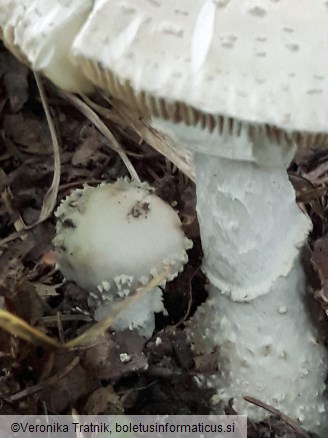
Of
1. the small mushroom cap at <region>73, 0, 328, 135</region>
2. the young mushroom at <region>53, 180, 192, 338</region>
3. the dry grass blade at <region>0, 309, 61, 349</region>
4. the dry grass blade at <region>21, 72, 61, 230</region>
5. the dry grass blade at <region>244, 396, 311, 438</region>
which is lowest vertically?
the dry grass blade at <region>244, 396, 311, 438</region>

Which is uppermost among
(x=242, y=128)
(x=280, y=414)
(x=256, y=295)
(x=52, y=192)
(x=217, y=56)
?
(x=217, y=56)

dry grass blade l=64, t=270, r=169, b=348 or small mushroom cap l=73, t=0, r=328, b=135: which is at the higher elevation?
small mushroom cap l=73, t=0, r=328, b=135

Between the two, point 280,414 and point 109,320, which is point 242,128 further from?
point 280,414

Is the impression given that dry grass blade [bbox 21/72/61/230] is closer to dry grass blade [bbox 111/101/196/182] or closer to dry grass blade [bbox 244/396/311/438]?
dry grass blade [bbox 111/101/196/182]

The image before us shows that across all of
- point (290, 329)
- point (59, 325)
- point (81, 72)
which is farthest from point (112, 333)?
point (81, 72)

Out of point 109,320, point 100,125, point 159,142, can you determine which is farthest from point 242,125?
point 100,125

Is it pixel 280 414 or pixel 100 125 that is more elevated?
pixel 100 125

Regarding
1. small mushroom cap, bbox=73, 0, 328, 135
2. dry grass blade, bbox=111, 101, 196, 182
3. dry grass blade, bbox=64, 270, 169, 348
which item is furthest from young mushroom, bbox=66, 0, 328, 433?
dry grass blade, bbox=111, 101, 196, 182
